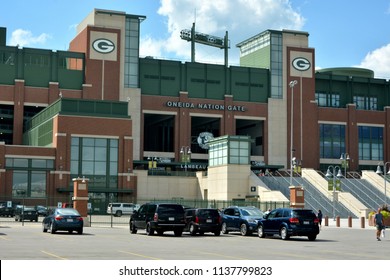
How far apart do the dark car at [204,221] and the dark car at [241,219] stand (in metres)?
1.28

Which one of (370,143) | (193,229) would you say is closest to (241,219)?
(193,229)

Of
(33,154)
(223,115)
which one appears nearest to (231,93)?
(223,115)

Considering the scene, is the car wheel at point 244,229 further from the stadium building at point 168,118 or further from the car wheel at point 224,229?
the stadium building at point 168,118

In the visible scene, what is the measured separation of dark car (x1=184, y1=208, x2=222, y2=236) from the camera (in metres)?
40.6

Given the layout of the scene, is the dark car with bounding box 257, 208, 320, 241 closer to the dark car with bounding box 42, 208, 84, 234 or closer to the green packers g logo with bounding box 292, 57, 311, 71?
the dark car with bounding box 42, 208, 84, 234

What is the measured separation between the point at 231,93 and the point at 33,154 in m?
35.7

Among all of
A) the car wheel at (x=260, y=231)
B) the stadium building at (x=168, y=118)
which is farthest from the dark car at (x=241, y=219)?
the stadium building at (x=168, y=118)

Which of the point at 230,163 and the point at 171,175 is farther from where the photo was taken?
the point at 171,175

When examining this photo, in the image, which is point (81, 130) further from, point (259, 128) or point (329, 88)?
point (329, 88)

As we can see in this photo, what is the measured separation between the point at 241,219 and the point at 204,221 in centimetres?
227

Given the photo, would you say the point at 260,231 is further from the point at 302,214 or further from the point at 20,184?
the point at 20,184

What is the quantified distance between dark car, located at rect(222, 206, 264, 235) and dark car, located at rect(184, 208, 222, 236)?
1279 mm

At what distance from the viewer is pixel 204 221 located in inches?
1599

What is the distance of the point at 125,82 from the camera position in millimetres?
100562
